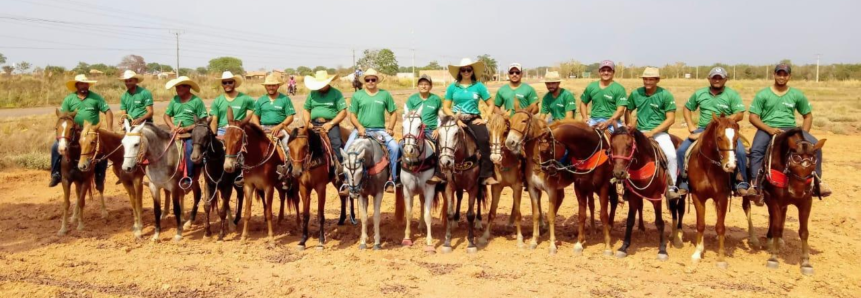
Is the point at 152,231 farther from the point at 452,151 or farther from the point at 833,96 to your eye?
the point at 833,96

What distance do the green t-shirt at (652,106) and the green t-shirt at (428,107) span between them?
285 cm

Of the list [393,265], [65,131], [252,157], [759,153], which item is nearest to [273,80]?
[252,157]

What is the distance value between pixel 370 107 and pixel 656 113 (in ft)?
13.6

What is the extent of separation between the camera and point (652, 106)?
900 centimetres

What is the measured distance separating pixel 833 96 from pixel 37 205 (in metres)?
46.2

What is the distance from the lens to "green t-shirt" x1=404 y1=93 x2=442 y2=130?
927 cm

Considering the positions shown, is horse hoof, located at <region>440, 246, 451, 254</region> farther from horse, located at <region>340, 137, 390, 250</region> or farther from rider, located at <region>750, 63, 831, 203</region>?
rider, located at <region>750, 63, 831, 203</region>

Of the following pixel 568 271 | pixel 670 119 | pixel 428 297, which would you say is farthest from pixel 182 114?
pixel 670 119

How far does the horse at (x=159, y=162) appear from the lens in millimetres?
9352

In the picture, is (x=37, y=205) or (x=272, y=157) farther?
(x=37, y=205)

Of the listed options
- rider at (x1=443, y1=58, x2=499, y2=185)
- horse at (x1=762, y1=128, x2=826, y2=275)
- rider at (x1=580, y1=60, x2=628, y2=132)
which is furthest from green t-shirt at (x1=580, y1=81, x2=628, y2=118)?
horse at (x1=762, y1=128, x2=826, y2=275)

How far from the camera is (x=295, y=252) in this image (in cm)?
904

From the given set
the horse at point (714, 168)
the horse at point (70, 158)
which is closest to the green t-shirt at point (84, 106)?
the horse at point (70, 158)

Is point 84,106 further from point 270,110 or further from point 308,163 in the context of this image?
point 308,163
